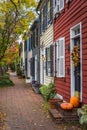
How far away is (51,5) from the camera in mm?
17625

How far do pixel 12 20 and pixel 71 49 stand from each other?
874 cm

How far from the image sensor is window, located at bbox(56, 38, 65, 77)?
13.6m

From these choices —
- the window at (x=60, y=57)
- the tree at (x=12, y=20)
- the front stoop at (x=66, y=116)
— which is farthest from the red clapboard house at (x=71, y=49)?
the tree at (x=12, y=20)

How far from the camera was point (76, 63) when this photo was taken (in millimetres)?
10992

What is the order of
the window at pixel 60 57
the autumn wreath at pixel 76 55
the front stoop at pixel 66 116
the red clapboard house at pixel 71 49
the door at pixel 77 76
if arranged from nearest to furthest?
1. the front stoop at pixel 66 116
2. the red clapboard house at pixel 71 49
3. the autumn wreath at pixel 76 55
4. the door at pixel 77 76
5. the window at pixel 60 57

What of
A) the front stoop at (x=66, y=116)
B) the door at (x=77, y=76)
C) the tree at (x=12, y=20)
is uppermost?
the tree at (x=12, y=20)

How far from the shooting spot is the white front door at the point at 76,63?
10891mm

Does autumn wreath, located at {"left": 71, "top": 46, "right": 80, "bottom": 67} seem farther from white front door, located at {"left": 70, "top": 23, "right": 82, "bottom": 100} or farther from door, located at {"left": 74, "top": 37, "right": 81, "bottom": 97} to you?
door, located at {"left": 74, "top": 37, "right": 81, "bottom": 97}

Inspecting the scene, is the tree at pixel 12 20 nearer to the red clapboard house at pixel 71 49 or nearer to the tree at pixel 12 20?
the tree at pixel 12 20

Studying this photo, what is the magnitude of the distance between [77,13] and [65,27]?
2173mm

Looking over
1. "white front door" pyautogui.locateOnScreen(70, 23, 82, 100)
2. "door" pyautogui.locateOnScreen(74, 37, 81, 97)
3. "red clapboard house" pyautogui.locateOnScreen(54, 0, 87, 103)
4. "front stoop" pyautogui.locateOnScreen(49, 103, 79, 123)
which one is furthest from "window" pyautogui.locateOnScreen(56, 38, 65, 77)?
"front stoop" pyautogui.locateOnScreen(49, 103, 79, 123)

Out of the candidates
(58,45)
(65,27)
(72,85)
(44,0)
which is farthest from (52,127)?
(44,0)

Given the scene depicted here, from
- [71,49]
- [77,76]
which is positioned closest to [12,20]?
[71,49]

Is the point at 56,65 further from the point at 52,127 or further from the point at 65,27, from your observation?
the point at 52,127
